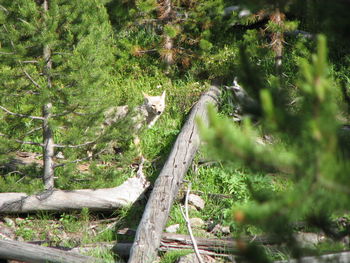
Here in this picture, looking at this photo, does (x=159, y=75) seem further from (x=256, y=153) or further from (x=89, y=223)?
(x=256, y=153)

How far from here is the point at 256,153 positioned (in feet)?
5.75

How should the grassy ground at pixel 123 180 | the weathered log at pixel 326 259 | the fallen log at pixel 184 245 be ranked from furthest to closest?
the grassy ground at pixel 123 180
the fallen log at pixel 184 245
the weathered log at pixel 326 259

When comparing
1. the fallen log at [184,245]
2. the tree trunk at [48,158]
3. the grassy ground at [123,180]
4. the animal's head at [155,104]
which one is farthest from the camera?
the animal's head at [155,104]

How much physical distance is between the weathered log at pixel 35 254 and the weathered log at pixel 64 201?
3.14ft

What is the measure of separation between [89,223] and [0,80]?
2.04 meters

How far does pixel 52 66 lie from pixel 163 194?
2.17 meters

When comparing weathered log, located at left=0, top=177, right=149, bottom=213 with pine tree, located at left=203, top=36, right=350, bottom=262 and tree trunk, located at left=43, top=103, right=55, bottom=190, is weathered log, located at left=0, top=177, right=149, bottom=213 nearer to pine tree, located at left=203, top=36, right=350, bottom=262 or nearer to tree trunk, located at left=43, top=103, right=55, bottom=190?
tree trunk, located at left=43, top=103, right=55, bottom=190

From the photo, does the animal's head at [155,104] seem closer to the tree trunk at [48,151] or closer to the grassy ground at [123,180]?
the grassy ground at [123,180]

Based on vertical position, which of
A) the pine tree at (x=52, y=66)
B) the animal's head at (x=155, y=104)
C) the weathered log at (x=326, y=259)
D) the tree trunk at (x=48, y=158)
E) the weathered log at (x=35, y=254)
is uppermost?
the animal's head at (x=155, y=104)

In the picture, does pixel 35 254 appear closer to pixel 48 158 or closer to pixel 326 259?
pixel 48 158

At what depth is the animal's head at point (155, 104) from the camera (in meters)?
7.89

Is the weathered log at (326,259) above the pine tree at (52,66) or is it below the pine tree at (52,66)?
below

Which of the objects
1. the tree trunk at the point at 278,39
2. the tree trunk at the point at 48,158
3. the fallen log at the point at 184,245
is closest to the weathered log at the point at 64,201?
the tree trunk at the point at 48,158

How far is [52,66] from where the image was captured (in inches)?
235
